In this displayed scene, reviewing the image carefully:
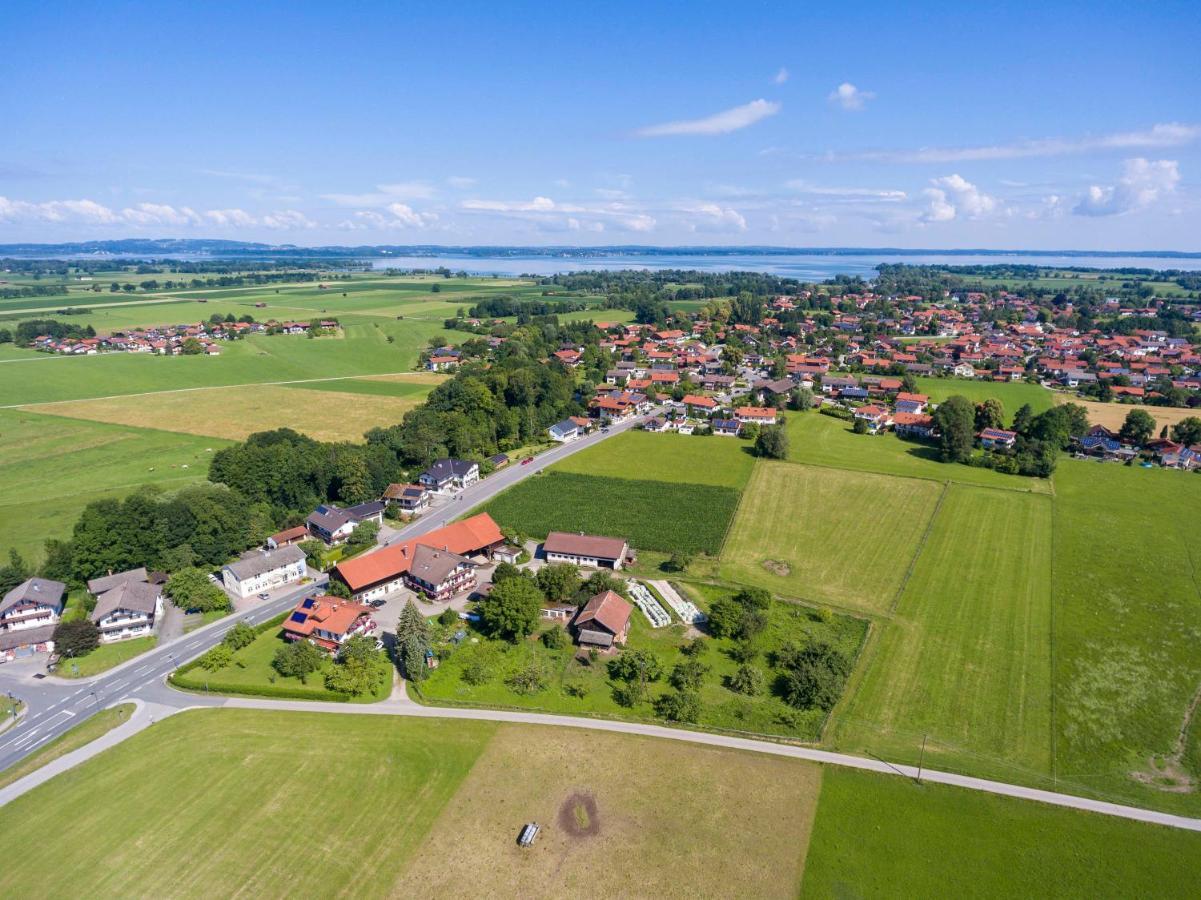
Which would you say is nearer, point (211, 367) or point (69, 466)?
point (69, 466)

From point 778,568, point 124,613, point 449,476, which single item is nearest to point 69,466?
point 124,613

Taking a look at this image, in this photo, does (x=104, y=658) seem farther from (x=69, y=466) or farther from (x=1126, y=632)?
(x=1126, y=632)

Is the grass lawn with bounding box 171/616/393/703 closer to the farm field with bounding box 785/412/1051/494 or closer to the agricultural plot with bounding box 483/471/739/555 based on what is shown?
the agricultural plot with bounding box 483/471/739/555

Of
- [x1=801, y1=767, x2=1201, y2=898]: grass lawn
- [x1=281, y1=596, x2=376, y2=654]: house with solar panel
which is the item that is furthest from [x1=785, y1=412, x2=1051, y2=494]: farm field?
[x1=281, y1=596, x2=376, y2=654]: house with solar panel

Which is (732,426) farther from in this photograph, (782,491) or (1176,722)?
(1176,722)

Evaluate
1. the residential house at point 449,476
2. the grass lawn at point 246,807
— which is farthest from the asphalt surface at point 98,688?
the residential house at point 449,476

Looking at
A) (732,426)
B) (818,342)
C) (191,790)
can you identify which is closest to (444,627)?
(191,790)
